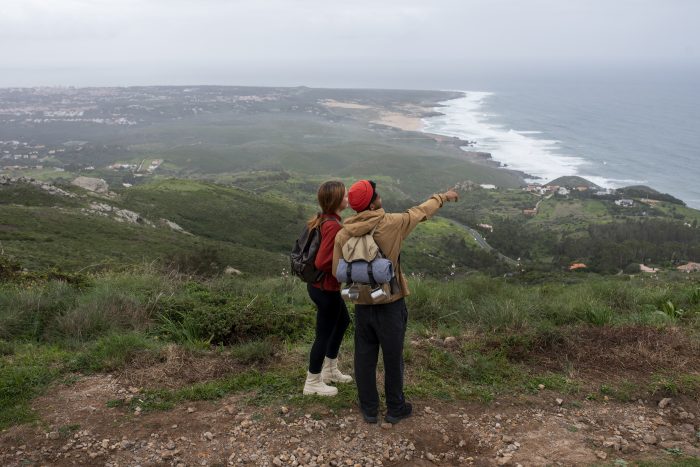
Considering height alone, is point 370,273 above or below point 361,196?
below

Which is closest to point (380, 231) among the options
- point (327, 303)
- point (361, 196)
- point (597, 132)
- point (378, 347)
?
point (361, 196)

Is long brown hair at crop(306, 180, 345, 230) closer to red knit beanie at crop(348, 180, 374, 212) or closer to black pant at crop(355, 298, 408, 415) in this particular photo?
red knit beanie at crop(348, 180, 374, 212)

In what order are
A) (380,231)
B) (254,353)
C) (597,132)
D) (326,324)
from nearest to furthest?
1. (380,231)
2. (326,324)
3. (254,353)
4. (597,132)

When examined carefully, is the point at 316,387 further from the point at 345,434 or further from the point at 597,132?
the point at 597,132

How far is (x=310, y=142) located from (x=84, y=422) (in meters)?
149

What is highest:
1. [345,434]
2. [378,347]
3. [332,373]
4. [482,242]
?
[378,347]

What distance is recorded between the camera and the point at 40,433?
3.69 meters

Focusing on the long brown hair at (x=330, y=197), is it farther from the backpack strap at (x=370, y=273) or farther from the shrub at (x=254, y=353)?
the shrub at (x=254, y=353)

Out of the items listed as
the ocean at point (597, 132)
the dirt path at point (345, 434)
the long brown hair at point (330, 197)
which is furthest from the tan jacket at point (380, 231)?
the ocean at point (597, 132)

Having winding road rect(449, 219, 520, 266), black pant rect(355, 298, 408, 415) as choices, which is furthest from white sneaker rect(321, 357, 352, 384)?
winding road rect(449, 219, 520, 266)

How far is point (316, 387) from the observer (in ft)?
14.0

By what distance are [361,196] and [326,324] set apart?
126 centimetres

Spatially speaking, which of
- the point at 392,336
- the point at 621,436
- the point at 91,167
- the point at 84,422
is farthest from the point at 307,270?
the point at 91,167

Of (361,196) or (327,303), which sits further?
(327,303)
